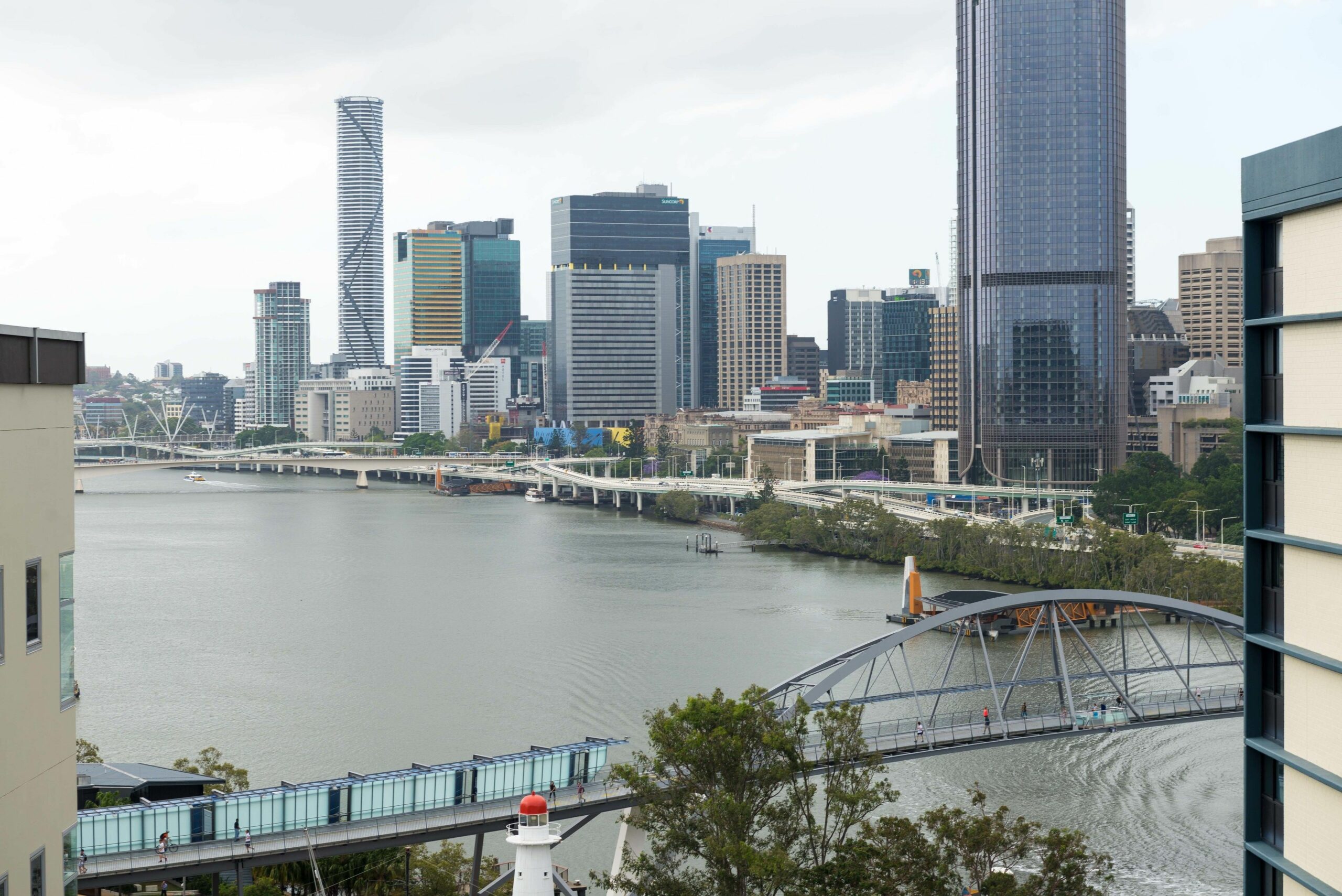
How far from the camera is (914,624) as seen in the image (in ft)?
55.1

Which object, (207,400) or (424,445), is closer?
(424,445)

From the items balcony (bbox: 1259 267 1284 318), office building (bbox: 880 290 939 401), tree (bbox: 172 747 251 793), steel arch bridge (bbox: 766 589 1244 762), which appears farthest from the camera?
office building (bbox: 880 290 939 401)

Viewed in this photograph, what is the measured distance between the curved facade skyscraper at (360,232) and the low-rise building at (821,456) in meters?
93.0

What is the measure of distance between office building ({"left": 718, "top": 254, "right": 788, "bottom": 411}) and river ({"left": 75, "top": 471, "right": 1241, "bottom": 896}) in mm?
72884

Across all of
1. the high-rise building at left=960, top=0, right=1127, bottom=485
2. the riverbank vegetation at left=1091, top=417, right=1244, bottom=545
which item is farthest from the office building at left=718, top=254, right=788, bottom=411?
the riverbank vegetation at left=1091, top=417, right=1244, bottom=545

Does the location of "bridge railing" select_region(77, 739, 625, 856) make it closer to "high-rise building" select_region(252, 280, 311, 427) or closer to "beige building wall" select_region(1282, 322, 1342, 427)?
"beige building wall" select_region(1282, 322, 1342, 427)

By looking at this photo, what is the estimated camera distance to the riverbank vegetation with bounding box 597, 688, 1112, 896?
11.2m

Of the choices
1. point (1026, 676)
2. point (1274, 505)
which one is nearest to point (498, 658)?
point (1026, 676)

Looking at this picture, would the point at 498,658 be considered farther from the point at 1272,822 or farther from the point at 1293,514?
the point at 1293,514

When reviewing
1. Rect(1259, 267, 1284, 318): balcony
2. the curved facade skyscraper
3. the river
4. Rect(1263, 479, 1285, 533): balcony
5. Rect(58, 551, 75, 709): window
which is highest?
the curved facade skyscraper

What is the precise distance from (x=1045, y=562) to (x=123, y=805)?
30174 mm

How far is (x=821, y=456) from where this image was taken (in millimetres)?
74750

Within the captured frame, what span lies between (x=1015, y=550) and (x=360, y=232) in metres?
133

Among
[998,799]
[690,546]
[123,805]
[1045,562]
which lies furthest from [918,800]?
[690,546]
